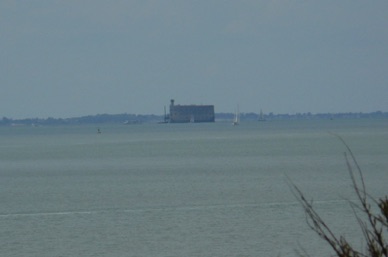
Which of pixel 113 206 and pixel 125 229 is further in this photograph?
pixel 113 206

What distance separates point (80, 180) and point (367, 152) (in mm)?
24242

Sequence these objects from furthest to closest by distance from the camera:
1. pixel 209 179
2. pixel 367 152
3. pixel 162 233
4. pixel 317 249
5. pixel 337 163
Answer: pixel 367 152
pixel 337 163
pixel 209 179
pixel 162 233
pixel 317 249

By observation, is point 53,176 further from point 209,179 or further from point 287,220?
point 287,220

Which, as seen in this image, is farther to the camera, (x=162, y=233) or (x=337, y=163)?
(x=337, y=163)

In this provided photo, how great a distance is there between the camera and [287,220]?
21625mm

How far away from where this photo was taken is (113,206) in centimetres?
2623

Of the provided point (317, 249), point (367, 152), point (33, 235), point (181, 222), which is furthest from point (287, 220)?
point (367, 152)

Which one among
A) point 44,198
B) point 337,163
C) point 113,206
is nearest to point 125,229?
→ point 113,206

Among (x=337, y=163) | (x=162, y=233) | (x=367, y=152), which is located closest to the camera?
(x=162, y=233)

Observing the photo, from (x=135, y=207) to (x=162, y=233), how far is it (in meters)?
5.96

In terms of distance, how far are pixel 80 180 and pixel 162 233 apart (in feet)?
59.5

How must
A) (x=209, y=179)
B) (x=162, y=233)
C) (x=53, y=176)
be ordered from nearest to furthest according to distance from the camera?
(x=162, y=233), (x=209, y=179), (x=53, y=176)

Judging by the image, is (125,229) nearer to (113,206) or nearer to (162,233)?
(162,233)

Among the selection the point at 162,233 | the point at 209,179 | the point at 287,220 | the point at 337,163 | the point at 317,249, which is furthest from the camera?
the point at 337,163
